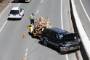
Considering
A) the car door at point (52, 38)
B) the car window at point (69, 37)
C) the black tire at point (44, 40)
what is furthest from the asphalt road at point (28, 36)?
the car window at point (69, 37)

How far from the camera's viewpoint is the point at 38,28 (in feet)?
122

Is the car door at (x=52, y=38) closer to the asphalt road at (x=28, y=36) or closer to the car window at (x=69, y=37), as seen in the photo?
the asphalt road at (x=28, y=36)

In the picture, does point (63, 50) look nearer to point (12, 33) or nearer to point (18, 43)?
point (18, 43)

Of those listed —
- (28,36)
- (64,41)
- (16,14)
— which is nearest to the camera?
(64,41)

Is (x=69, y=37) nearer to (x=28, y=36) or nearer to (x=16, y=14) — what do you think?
(x=28, y=36)

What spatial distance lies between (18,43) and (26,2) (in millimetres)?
27098

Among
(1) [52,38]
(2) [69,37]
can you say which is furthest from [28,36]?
(2) [69,37]

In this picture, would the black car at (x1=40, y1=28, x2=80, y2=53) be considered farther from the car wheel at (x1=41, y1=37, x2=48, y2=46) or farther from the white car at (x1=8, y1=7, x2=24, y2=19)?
the white car at (x1=8, y1=7, x2=24, y2=19)

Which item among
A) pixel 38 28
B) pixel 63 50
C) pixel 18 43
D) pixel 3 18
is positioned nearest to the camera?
pixel 63 50

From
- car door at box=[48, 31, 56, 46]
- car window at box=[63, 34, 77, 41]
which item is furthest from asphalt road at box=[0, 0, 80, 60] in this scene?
car window at box=[63, 34, 77, 41]

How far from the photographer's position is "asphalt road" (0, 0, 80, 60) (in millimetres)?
30672

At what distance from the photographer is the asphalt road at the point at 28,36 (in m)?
30.7

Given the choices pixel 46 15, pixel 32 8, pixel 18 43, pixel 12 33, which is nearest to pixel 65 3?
pixel 32 8

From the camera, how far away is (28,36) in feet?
123
